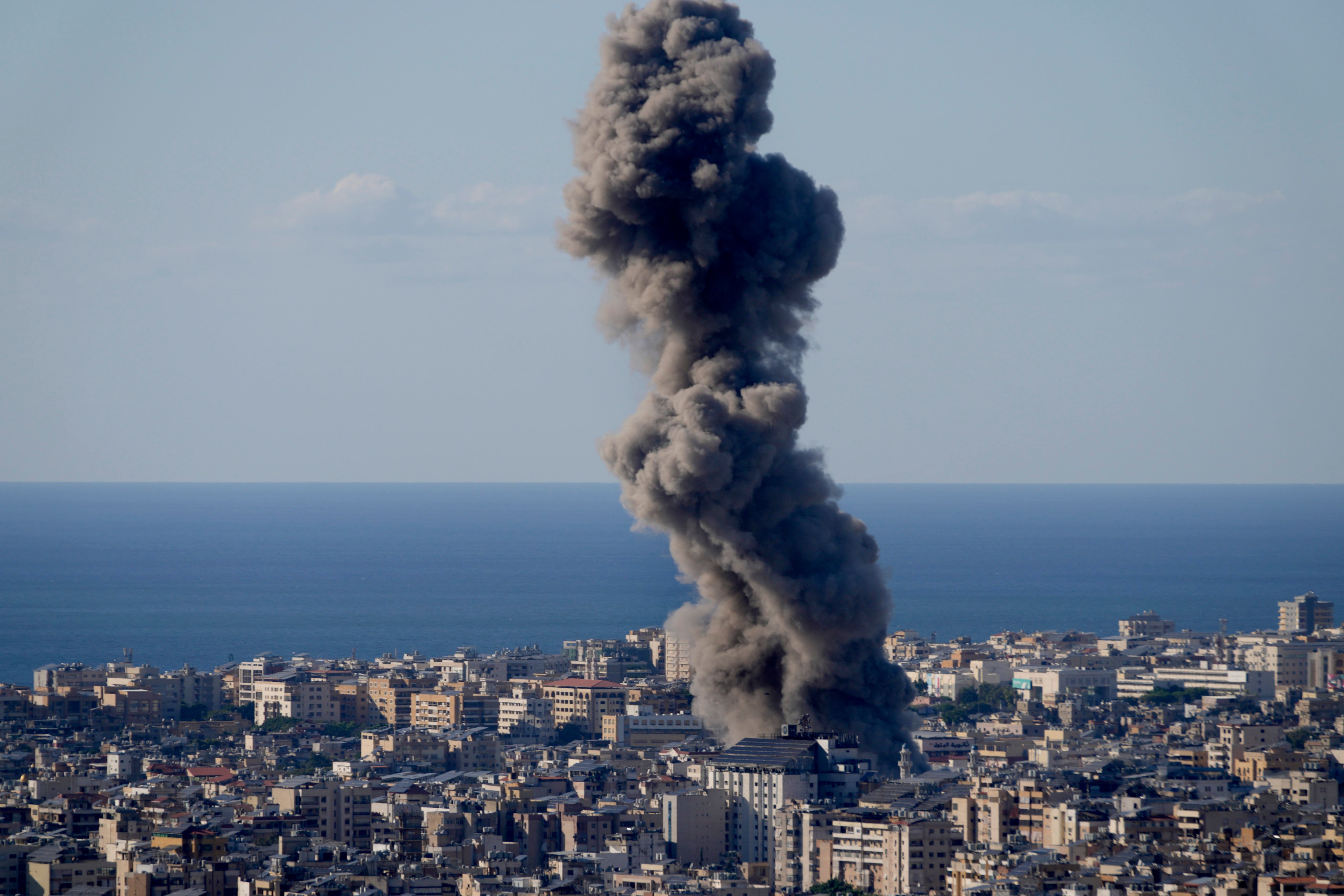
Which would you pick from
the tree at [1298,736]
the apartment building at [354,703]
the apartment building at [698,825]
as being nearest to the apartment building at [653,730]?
the apartment building at [354,703]

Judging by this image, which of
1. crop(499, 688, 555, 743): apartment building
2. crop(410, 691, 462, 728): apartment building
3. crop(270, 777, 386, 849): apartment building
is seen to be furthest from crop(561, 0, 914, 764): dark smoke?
crop(410, 691, 462, 728): apartment building

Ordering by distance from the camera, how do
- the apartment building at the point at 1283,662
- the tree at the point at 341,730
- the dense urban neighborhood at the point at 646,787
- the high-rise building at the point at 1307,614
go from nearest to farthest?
the dense urban neighborhood at the point at 646,787, the tree at the point at 341,730, the apartment building at the point at 1283,662, the high-rise building at the point at 1307,614

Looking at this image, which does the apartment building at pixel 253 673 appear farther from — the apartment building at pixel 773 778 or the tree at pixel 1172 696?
the apartment building at pixel 773 778

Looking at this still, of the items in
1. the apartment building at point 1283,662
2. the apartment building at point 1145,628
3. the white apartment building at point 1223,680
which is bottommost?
the white apartment building at point 1223,680

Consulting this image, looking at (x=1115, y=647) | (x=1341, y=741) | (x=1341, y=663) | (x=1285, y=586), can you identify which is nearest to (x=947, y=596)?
(x=1285, y=586)

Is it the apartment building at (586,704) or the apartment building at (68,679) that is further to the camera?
the apartment building at (68,679)

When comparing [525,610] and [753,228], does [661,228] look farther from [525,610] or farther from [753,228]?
[525,610]
